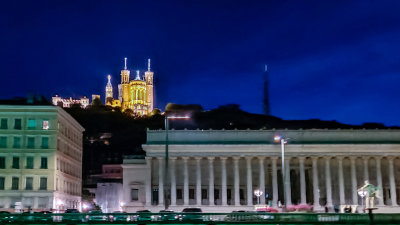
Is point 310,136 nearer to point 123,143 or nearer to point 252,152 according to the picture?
point 252,152

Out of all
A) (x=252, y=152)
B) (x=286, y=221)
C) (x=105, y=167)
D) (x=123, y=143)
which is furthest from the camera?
(x=123, y=143)

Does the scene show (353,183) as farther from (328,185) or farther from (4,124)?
(4,124)

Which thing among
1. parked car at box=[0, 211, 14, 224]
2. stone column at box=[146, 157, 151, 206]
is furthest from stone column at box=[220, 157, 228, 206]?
parked car at box=[0, 211, 14, 224]

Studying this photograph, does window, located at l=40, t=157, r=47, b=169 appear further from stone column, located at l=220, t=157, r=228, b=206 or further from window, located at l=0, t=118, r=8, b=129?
stone column, located at l=220, t=157, r=228, b=206

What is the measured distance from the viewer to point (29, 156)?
81375mm

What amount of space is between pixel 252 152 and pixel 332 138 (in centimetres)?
1459

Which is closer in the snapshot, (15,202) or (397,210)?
(15,202)

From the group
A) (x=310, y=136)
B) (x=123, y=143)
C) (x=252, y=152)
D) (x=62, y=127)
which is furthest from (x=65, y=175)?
(x=123, y=143)

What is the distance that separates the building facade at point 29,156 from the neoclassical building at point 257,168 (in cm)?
1820

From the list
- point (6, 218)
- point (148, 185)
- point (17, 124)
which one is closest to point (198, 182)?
point (148, 185)

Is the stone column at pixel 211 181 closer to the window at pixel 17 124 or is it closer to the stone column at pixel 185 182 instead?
the stone column at pixel 185 182

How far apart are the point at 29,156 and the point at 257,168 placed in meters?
39.2

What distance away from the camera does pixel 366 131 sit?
102 metres

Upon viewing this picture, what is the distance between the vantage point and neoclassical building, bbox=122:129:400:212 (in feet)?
317
